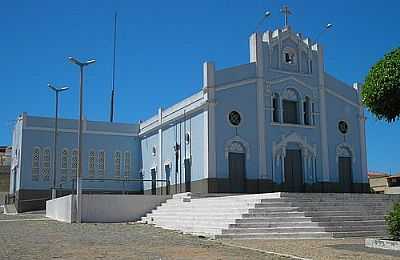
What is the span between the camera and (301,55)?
106 feet

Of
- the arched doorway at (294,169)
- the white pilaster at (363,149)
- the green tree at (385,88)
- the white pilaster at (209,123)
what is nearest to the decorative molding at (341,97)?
the white pilaster at (363,149)

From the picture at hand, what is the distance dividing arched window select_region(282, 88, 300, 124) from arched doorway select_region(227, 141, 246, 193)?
3.74 m

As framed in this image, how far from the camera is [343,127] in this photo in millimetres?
32906

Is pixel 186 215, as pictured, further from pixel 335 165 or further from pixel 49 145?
pixel 49 145

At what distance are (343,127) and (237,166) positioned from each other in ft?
26.8

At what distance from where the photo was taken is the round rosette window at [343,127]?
108ft

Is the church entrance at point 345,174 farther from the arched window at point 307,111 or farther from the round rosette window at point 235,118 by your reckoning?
the round rosette window at point 235,118

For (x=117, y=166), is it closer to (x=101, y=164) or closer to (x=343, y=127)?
(x=101, y=164)

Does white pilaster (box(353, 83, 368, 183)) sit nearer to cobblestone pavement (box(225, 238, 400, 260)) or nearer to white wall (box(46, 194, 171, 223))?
white wall (box(46, 194, 171, 223))

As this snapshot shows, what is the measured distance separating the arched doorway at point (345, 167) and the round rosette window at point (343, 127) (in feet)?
3.26

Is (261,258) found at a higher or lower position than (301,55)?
lower

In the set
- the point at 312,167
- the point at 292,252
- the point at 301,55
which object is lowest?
the point at 292,252

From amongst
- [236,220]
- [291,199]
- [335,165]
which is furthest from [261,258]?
[335,165]

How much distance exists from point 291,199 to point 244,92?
11373 millimetres
